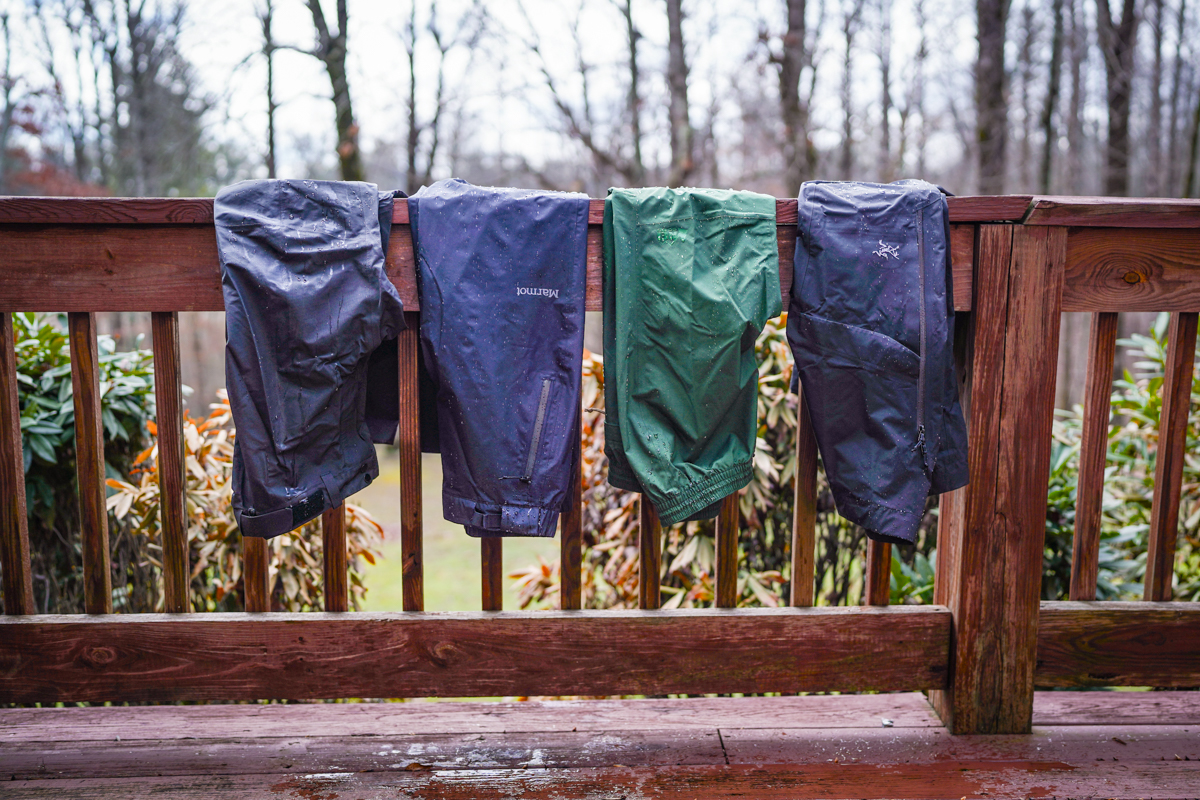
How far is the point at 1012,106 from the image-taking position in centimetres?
941

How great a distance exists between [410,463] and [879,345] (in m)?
1.00

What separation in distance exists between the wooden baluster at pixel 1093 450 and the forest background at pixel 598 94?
657 centimetres

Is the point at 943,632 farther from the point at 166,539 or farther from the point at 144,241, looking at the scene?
the point at 144,241

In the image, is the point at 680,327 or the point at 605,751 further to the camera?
the point at 605,751

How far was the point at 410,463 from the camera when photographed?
1.60 meters

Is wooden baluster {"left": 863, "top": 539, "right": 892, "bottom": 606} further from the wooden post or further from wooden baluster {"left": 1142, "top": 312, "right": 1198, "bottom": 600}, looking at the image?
wooden baluster {"left": 1142, "top": 312, "right": 1198, "bottom": 600}

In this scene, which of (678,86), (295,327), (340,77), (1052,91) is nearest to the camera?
(295,327)

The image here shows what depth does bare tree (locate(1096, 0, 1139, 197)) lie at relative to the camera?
23.2ft

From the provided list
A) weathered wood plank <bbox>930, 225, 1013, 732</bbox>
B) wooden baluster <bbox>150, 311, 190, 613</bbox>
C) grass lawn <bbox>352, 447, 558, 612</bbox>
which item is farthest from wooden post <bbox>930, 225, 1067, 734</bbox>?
grass lawn <bbox>352, 447, 558, 612</bbox>

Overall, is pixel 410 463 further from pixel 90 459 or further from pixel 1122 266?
pixel 1122 266

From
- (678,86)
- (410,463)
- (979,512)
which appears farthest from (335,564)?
(678,86)

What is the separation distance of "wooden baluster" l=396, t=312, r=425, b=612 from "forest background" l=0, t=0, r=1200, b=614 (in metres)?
5.99

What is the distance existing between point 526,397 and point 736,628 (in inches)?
28.8

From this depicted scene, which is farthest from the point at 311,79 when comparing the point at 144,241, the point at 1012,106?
the point at 1012,106
